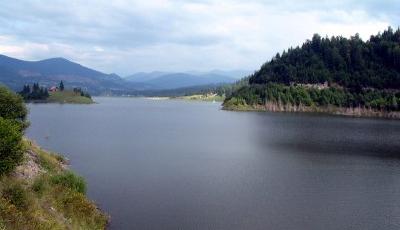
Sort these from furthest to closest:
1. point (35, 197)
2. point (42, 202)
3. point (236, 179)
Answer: point (236, 179), point (35, 197), point (42, 202)

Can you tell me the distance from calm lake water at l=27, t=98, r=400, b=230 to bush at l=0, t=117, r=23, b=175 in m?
9.62

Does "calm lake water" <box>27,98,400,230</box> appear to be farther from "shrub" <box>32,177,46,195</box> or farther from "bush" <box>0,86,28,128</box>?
"bush" <box>0,86,28,128</box>

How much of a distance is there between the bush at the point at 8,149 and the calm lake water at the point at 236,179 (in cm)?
962

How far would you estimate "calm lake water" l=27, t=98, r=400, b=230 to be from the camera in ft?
145

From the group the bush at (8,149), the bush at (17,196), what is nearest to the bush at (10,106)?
the bush at (8,149)

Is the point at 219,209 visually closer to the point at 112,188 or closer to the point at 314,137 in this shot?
the point at 112,188

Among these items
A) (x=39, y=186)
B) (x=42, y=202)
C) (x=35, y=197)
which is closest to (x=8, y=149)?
(x=39, y=186)

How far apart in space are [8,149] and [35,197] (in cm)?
512

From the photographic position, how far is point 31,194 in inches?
1428

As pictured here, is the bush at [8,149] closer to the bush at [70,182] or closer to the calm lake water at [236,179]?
the bush at [70,182]

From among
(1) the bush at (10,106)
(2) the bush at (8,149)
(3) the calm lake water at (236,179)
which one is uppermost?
(1) the bush at (10,106)

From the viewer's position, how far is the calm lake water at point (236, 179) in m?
44.2

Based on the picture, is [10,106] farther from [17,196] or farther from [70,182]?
[17,196]

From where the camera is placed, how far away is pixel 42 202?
36312 mm
